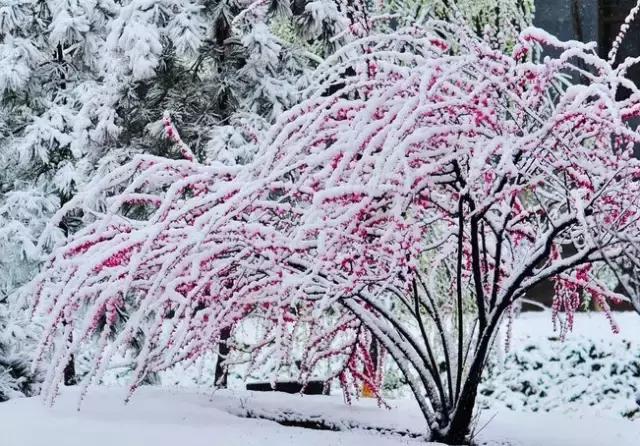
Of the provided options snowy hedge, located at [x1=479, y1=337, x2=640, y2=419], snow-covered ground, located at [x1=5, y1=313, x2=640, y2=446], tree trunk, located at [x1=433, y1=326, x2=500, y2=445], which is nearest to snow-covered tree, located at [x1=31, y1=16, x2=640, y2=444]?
tree trunk, located at [x1=433, y1=326, x2=500, y2=445]

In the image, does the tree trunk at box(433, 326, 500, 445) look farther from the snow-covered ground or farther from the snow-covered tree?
the snow-covered ground

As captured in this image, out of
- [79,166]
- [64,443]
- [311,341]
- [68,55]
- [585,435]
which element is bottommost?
[64,443]

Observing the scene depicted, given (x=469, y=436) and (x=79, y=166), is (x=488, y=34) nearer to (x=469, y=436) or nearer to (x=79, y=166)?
(x=469, y=436)

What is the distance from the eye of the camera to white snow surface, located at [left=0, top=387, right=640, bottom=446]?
15.4ft

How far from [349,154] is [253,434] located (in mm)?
1878

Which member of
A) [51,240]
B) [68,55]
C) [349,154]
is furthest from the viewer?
[68,55]

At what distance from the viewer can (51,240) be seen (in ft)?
37.5

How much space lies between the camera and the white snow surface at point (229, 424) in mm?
4691

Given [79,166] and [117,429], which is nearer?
[117,429]

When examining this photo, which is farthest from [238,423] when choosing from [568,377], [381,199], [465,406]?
[568,377]

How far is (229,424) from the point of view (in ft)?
17.4

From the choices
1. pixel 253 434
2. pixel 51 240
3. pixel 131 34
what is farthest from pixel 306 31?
pixel 253 434

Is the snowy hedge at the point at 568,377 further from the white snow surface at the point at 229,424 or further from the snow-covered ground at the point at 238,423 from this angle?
the white snow surface at the point at 229,424

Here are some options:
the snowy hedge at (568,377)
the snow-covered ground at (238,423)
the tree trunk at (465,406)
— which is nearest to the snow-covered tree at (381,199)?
the tree trunk at (465,406)
